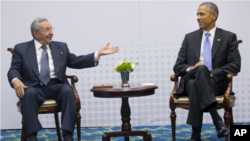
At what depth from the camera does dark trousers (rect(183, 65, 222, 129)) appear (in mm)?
2979

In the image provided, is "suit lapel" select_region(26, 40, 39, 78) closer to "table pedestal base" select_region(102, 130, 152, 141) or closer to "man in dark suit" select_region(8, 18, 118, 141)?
"man in dark suit" select_region(8, 18, 118, 141)

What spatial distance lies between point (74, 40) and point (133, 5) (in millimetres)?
992

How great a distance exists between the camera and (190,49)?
3.59 m

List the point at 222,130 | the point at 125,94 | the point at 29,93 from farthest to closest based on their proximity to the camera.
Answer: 1. the point at 29,93
2. the point at 125,94
3. the point at 222,130

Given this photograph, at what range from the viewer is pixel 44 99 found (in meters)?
3.18

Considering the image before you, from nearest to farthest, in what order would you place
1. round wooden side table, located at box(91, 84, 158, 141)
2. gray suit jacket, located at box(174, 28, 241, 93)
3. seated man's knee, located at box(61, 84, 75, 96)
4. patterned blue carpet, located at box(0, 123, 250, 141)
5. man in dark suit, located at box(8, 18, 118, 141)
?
round wooden side table, located at box(91, 84, 158, 141) < man in dark suit, located at box(8, 18, 118, 141) < seated man's knee, located at box(61, 84, 75, 96) < gray suit jacket, located at box(174, 28, 241, 93) < patterned blue carpet, located at box(0, 123, 250, 141)

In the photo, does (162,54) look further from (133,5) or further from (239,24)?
(239,24)

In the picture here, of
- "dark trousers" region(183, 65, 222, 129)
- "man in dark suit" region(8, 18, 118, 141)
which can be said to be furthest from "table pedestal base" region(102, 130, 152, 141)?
"dark trousers" region(183, 65, 222, 129)

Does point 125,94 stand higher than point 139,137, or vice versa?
point 125,94

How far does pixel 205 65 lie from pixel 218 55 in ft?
1.00

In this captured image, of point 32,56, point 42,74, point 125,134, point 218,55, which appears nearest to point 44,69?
point 42,74

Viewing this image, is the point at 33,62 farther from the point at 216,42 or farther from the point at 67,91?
the point at 216,42

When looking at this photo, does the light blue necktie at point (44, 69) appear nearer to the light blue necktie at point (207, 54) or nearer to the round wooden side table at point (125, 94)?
the round wooden side table at point (125, 94)


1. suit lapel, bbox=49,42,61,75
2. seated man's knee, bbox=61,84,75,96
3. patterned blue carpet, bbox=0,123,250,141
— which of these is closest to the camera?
seated man's knee, bbox=61,84,75,96
